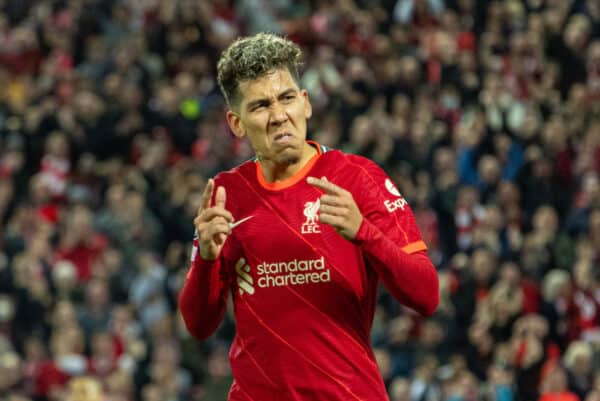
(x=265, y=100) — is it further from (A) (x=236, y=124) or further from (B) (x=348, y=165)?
(B) (x=348, y=165)

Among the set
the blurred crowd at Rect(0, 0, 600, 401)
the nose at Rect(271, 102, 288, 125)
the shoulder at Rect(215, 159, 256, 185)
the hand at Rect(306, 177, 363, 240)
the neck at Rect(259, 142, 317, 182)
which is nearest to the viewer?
the hand at Rect(306, 177, 363, 240)

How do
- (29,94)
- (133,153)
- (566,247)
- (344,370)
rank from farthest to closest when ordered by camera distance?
1. (29,94)
2. (133,153)
3. (566,247)
4. (344,370)

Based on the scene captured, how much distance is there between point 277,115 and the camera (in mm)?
4926

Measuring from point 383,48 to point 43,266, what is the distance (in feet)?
16.3

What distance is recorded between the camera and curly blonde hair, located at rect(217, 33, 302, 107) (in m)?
4.96

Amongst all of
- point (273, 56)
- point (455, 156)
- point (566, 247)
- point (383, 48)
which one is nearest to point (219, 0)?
point (383, 48)

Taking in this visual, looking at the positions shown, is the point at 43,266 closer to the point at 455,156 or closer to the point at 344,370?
the point at 455,156

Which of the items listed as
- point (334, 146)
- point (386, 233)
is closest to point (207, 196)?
point (386, 233)

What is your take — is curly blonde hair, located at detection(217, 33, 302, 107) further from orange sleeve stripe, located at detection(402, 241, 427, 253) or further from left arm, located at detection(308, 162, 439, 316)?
orange sleeve stripe, located at detection(402, 241, 427, 253)

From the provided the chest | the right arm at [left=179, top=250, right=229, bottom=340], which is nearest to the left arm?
the chest

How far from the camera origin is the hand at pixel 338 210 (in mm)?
4504

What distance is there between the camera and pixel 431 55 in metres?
16.1

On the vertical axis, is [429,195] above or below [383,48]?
below

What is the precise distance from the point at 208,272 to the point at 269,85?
713mm
